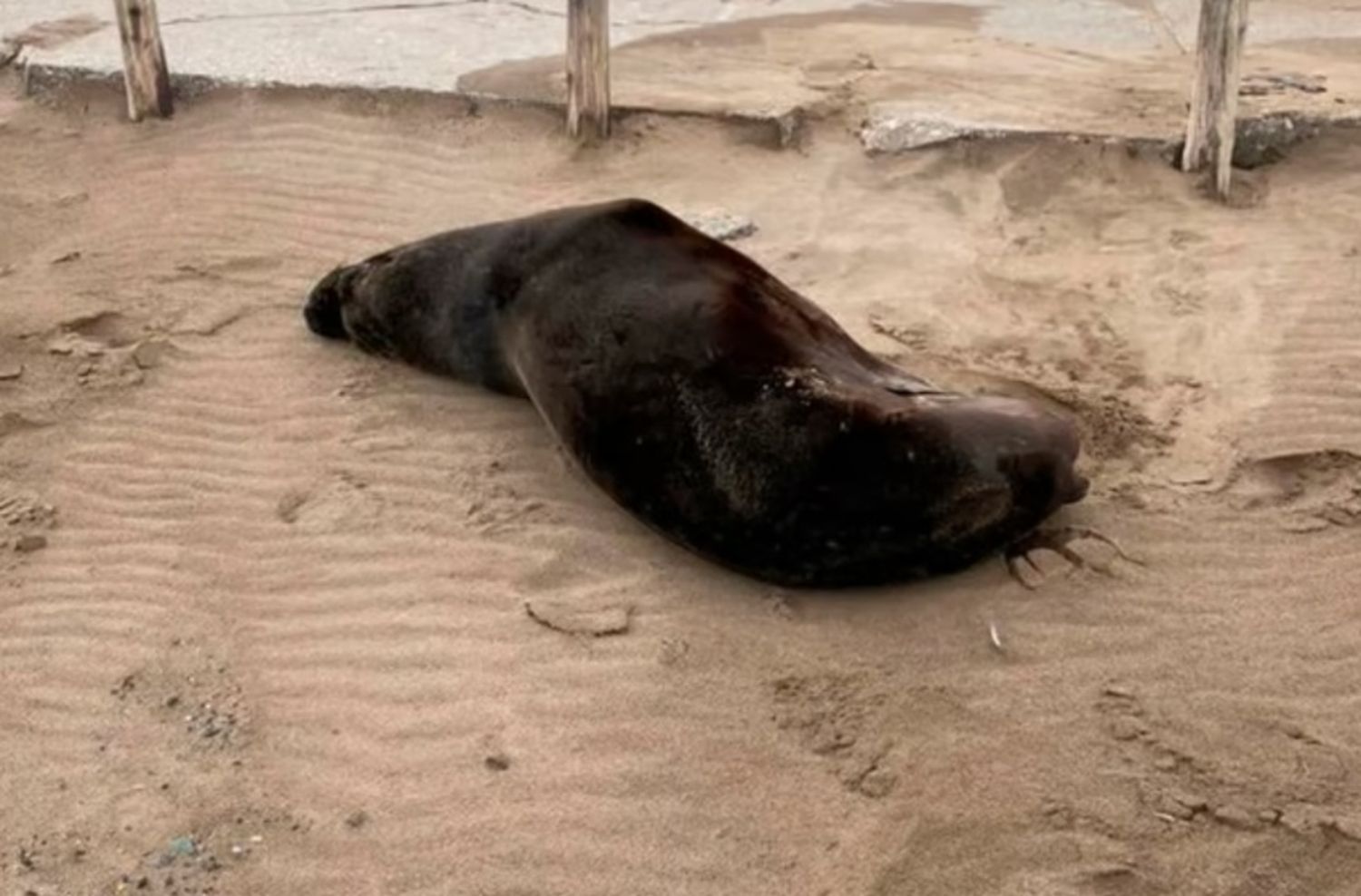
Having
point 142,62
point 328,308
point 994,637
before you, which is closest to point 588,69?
point 328,308

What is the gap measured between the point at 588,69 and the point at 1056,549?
12.0 ft

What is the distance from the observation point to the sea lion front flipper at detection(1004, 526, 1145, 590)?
4.79 meters

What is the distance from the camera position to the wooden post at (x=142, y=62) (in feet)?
25.6

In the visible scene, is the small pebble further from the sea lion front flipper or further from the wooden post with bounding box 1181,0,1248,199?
the wooden post with bounding box 1181,0,1248,199

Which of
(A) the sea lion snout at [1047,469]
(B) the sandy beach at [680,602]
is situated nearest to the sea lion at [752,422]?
(A) the sea lion snout at [1047,469]

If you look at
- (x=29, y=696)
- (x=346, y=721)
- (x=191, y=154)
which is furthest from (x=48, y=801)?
(x=191, y=154)

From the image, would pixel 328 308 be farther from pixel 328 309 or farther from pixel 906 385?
pixel 906 385

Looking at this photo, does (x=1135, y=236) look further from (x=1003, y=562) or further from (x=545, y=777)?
(x=545, y=777)

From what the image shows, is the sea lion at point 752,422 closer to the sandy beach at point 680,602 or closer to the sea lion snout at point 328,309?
the sandy beach at point 680,602

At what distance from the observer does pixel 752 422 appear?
184 inches

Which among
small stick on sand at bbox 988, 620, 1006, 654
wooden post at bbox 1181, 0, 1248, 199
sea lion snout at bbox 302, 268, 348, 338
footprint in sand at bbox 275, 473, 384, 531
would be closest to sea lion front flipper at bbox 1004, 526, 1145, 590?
small stick on sand at bbox 988, 620, 1006, 654

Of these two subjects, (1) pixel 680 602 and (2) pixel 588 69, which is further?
(2) pixel 588 69

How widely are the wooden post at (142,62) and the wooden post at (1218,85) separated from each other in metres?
4.67

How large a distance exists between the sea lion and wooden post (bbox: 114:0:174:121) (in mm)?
3187
